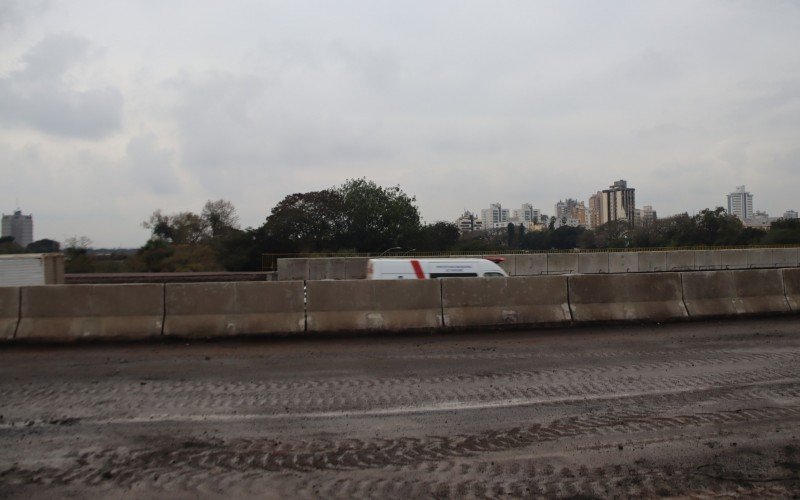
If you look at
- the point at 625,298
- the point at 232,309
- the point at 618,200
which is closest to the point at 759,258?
the point at 625,298

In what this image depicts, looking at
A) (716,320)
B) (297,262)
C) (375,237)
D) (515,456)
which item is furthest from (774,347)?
(375,237)

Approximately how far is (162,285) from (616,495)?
8140 millimetres

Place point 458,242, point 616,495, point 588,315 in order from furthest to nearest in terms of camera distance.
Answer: point 458,242 → point 588,315 → point 616,495

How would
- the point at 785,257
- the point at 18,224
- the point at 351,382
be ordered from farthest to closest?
1. the point at 18,224
2. the point at 785,257
3. the point at 351,382

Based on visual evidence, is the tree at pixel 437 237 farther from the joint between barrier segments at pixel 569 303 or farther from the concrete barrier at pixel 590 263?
the joint between barrier segments at pixel 569 303

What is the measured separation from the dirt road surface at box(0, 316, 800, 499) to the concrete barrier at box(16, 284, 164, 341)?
1.79ft

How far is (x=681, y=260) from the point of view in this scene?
111ft

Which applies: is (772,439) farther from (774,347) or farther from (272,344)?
(272,344)

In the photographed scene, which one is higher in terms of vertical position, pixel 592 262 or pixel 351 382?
pixel 592 262

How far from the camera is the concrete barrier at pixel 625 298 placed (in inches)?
426

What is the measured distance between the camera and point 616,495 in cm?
375

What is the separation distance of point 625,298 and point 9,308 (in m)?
11.0

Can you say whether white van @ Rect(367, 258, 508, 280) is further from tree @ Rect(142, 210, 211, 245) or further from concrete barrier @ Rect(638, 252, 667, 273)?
tree @ Rect(142, 210, 211, 245)

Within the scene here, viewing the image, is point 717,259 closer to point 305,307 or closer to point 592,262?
point 592,262
